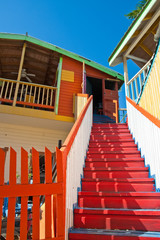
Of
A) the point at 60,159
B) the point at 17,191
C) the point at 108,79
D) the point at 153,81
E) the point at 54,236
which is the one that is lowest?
the point at 54,236

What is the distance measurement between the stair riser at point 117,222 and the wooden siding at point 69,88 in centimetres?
536

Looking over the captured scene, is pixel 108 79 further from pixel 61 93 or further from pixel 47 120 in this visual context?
pixel 47 120

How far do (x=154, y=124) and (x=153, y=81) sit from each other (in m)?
1.04

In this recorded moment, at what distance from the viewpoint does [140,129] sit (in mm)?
4398

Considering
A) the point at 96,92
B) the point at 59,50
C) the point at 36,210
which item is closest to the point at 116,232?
the point at 36,210

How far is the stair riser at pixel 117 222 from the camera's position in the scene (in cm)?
245

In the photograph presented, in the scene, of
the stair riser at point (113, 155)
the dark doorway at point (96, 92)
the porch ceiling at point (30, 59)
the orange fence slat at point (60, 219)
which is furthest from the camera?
the dark doorway at point (96, 92)

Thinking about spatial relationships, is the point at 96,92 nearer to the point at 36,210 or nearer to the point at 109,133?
the point at 109,133

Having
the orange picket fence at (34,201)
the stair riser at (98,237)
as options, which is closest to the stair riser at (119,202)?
the stair riser at (98,237)

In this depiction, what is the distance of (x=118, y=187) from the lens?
329 cm

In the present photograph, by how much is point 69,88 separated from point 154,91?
523cm

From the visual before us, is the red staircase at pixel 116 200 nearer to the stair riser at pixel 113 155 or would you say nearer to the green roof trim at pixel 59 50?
the stair riser at pixel 113 155

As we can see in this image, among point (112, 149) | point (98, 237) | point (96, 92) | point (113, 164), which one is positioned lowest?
point (98, 237)

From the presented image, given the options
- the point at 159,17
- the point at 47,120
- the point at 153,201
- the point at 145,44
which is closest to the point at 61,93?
the point at 47,120
